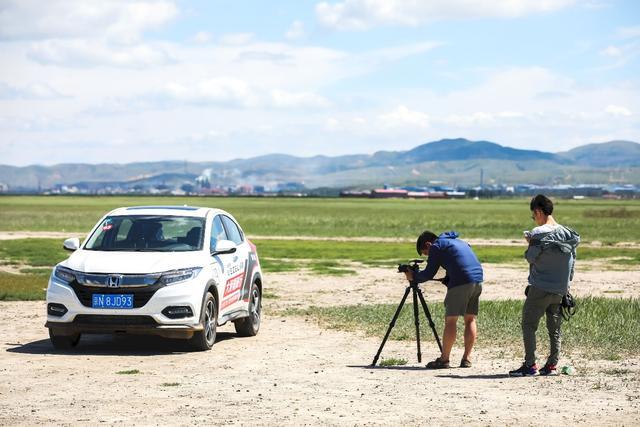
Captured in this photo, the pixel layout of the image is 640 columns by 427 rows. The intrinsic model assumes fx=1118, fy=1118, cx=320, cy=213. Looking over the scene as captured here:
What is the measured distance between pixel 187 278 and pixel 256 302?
117 inches

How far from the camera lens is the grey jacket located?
11891 millimetres

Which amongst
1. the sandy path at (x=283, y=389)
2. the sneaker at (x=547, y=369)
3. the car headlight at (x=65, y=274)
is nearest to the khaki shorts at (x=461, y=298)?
the sandy path at (x=283, y=389)

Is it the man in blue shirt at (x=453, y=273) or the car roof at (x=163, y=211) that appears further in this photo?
the car roof at (x=163, y=211)

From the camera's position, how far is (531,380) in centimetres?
1191

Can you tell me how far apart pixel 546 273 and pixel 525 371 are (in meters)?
1.10

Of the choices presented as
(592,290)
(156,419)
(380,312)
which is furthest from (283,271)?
(156,419)

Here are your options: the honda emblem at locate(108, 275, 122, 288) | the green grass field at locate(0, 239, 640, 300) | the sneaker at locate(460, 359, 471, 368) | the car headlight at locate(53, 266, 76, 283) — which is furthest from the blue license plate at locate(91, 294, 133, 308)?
the green grass field at locate(0, 239, 640, 300)

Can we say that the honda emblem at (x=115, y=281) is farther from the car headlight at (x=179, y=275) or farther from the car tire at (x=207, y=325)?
the car tire at (x=207, y=325)

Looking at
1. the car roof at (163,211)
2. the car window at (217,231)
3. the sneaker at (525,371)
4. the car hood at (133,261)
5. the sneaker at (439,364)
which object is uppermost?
the car roof at (163,211)

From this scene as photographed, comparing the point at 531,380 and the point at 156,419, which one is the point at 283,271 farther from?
the point at 156,419

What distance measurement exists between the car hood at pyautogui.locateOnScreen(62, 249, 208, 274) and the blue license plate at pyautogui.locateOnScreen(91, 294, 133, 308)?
0.31m

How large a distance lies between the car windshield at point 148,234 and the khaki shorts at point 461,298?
377 cm

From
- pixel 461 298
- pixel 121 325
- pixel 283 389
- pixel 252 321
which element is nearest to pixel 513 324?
pixel 252 321

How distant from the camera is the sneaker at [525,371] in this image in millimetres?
12180
